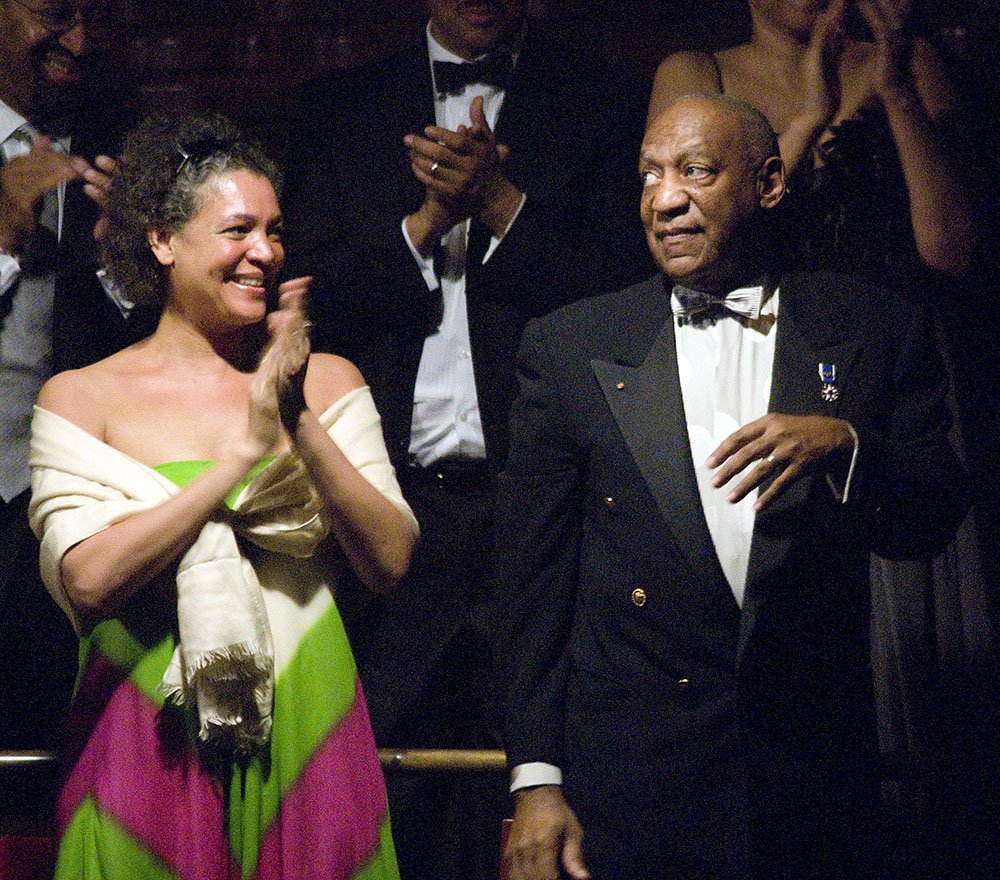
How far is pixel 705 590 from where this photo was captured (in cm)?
245

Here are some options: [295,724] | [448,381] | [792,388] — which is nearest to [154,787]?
[295,724]

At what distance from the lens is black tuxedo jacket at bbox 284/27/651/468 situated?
326cm

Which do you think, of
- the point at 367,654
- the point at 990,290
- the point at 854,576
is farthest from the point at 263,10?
the point at 854,576

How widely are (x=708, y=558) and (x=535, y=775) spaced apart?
456 mm

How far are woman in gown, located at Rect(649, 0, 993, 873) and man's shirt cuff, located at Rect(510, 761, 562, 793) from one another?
1107 mm

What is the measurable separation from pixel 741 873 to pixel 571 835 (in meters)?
0.27

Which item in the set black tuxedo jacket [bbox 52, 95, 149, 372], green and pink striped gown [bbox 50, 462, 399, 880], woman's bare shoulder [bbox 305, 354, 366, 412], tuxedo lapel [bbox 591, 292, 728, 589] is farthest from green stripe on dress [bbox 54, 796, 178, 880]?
black tuxedo jacket [bbox 52, 95, 149, 372]

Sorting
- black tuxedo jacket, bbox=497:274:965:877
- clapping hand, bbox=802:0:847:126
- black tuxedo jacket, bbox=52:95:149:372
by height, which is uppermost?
clapping hand, bbox=802:0:847:126

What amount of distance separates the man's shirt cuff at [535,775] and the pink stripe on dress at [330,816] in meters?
0.28

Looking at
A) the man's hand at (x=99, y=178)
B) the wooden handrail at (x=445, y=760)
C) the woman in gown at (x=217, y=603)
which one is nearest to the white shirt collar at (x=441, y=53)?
the man's hand at (x=99, y=178)

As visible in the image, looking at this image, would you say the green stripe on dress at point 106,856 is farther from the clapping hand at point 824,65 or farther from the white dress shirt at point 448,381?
the clapping hand at point 824,65

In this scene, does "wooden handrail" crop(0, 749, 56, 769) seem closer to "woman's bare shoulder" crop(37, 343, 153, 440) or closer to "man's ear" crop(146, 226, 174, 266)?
"woman's bare shoulder" crop(37, 343, 153, 440)

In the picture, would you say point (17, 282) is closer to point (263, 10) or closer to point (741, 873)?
point (263, 10)

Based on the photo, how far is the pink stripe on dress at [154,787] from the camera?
8.11ft
